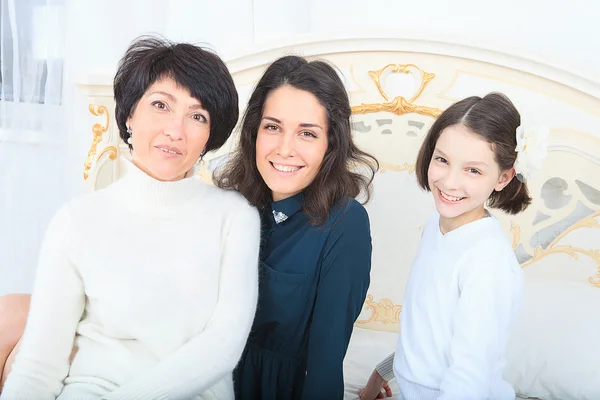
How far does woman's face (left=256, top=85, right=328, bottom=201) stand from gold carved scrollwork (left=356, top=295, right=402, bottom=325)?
0.81m

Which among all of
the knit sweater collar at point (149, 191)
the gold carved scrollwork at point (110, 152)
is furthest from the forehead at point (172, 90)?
the gold carved scrollwork at point (110, 152)

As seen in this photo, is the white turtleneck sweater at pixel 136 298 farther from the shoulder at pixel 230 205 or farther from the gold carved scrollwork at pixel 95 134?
the gold carved scrollwork at pixel 95 134

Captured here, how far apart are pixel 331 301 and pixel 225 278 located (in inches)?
9.6

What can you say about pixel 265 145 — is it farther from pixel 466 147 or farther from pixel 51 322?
pixel 51 322

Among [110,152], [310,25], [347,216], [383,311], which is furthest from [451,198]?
[310,25]

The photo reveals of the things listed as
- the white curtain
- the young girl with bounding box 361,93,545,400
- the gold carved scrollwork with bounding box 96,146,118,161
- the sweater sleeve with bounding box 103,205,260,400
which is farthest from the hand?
the white curtain

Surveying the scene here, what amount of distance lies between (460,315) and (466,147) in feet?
1.11

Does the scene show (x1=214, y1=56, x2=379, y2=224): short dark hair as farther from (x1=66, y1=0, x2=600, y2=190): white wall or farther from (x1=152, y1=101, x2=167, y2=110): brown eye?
(x1=66, y1=0, x2=600, y2=190): white wall

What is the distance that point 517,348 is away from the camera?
1630 millimetres

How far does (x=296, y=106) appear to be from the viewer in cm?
135

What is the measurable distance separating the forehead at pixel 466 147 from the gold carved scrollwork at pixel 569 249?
2.47ft

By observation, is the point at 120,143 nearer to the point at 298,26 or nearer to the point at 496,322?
the point at 298,26

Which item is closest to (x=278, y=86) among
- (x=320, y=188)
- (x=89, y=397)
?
(x=320, y=188)

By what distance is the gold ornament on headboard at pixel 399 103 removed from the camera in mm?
1992
